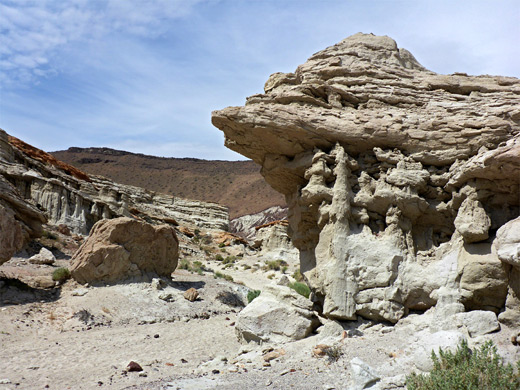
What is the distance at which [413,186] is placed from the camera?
898 centimetres

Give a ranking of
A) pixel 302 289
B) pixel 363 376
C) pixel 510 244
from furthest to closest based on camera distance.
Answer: pixel 302 289 < pixel 510 244 < pixel 363 376

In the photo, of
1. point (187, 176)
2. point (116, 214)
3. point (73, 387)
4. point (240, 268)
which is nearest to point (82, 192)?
point (116, 214)

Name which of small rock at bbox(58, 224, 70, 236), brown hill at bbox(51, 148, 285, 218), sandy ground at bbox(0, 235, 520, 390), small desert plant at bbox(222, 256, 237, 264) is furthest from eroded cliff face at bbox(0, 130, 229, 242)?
brown hill at bbox(51, 148, 285, 218)

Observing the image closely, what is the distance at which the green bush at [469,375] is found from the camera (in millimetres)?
5234

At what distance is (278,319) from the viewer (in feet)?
28.2

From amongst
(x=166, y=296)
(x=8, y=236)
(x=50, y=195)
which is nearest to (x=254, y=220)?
(x=50, y=195)

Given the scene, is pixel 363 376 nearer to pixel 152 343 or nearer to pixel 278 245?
pixel 152 343

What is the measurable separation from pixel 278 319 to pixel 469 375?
12.7 ft

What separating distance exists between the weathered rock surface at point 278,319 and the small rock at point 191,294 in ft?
18.4

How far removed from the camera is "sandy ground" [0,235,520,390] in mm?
6934

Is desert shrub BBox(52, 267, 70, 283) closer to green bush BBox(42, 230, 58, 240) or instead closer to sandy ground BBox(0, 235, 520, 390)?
sandy ground BBox(0, 235, 520, 390)

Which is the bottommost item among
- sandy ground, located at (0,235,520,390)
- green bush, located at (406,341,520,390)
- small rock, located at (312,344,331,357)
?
sandy ground, located at (0,235,520,390)

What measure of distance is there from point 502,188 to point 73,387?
7921mm

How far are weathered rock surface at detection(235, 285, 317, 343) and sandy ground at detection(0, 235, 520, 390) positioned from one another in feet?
0.71
